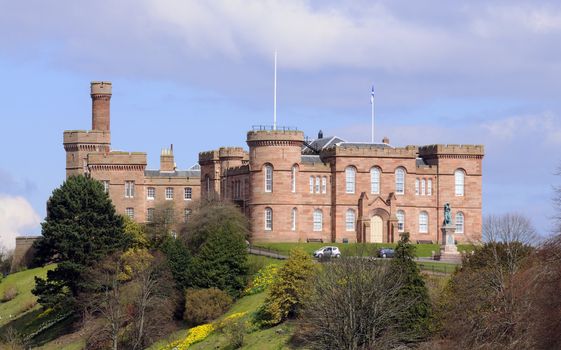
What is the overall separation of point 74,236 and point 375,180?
2097cm

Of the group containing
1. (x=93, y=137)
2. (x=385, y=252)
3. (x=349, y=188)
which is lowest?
(x=385, y=252)

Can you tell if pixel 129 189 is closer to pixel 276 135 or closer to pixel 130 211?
pixel 130 211

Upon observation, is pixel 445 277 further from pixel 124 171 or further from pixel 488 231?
pixel 124 171

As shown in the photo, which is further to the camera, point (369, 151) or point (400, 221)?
point (400, 221)

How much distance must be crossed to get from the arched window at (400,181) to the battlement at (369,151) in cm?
107

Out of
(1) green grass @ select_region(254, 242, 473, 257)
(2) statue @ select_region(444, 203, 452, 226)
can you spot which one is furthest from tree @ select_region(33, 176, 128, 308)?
(2) statue @ select_region(444, 203, 452, 226)

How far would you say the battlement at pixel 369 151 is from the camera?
3706 inches

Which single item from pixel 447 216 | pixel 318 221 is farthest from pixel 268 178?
pixel 447 216

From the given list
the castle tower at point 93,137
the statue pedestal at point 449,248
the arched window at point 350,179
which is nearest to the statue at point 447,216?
the statue pedestal at point 449,248

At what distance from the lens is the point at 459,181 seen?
317ft

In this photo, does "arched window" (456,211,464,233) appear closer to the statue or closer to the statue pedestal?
the statue pedestal

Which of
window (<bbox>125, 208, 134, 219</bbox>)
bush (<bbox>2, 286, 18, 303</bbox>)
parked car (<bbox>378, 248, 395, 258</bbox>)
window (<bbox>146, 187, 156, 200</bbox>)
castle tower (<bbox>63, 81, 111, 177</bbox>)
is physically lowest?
bush (<bbox>2, 286, 18, 303</bbox>)

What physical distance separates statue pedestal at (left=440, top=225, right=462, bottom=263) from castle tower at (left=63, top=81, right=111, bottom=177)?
35.8 meters

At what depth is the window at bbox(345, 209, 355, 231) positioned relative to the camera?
93938 millimetres
